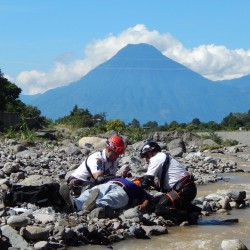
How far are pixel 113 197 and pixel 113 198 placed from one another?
15mm

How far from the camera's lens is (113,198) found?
31.8 ft

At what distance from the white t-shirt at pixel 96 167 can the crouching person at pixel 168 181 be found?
686 millimetres

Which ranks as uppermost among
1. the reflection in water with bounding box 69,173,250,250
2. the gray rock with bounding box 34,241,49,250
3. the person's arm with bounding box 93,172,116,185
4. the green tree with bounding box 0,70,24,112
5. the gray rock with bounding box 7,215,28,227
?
the green tree with bounding box 0,70,24,112

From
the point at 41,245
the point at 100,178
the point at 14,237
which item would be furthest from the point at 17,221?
the point at 100,178

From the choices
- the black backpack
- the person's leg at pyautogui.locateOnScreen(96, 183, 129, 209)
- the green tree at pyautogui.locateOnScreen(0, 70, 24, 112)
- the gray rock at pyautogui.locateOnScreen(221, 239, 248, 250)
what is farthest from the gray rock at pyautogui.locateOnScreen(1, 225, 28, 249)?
the green tree at pyautogui.locateOnScreen(0, 70, 24, 112)

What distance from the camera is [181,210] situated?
1002cm

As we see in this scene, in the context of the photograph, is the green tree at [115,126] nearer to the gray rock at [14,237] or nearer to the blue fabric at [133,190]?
the blue fabric at [133,190]

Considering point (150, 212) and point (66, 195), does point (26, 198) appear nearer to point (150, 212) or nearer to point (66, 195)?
point (66, 195)

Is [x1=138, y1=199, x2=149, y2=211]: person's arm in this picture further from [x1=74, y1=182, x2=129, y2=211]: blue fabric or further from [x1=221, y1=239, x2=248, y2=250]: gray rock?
[x1=221, y1=239, x2=248, y2=250]: gray rock

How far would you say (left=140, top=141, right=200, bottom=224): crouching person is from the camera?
9938 millimetres

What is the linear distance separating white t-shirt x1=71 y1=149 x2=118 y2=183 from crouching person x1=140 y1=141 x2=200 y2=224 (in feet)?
2.25

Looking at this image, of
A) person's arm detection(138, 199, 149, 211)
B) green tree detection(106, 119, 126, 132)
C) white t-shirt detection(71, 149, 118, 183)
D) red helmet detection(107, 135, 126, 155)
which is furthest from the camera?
green tree detection(106, 119, 126, 132)

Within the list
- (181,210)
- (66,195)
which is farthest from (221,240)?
(66,195)

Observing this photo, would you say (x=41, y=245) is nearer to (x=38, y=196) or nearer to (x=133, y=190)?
(x=38, y=196)
